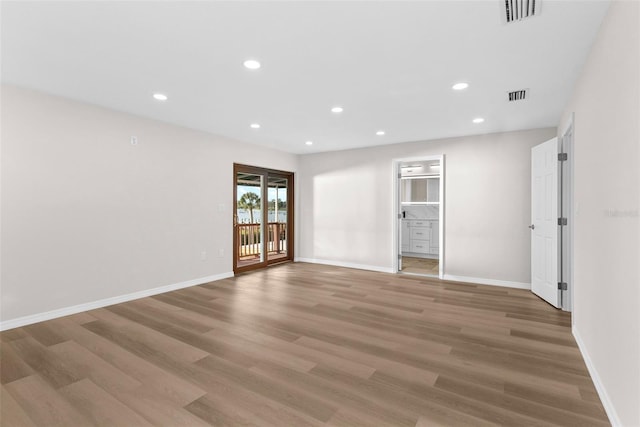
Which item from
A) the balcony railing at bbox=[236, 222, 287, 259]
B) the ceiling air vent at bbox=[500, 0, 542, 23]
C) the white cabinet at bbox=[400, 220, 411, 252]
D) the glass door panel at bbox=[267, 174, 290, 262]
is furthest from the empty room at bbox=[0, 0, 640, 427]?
the white cabinet at bbox=[400, 220, 411, 252]

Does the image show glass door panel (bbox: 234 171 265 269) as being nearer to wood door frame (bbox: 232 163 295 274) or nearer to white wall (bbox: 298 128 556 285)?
wood door frame (bbox: 232 163 295 274)

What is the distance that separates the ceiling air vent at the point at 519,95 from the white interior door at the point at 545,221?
896 millimetres

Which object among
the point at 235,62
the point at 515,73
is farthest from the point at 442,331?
the point at 235,62

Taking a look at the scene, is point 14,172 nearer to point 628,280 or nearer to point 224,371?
point 224,371

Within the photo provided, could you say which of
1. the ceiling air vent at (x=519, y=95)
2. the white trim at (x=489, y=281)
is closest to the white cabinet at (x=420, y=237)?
the white trim at (x=489, y=281)

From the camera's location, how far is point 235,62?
263cm

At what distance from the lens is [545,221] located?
4.05 metres

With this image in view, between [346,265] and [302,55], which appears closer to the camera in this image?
[302,55]

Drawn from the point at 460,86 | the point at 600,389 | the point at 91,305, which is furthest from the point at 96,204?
the point at 600,389

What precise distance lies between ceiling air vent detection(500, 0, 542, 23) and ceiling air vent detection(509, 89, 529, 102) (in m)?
1.46

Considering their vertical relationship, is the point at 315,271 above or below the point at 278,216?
below

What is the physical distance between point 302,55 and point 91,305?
3.79 metres

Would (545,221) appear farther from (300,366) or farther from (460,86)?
(300,366)

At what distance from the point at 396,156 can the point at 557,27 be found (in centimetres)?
372
